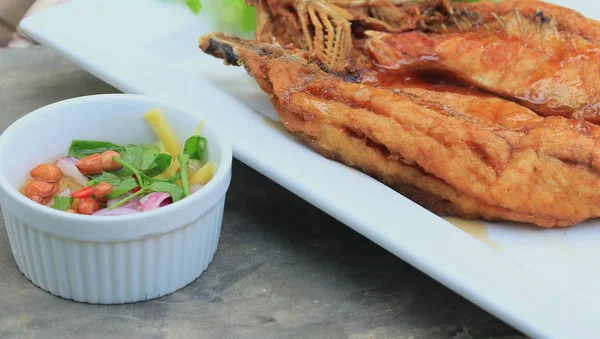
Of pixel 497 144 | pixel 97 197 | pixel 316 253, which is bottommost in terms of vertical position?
pixel 316 253

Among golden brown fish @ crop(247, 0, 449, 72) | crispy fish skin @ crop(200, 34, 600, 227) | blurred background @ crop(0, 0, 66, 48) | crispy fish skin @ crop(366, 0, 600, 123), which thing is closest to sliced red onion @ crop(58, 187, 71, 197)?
crispy fish skin @ crop(200, 34, 600, 227)

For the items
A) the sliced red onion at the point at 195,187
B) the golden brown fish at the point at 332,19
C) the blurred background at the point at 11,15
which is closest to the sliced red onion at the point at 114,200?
the sliced red onion at the point at 195,187

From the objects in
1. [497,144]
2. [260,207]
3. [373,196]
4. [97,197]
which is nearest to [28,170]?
[97,197]

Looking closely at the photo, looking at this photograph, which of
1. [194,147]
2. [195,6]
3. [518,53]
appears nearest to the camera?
[194,147]

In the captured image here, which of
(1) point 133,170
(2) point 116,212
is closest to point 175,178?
(1) point 133,170

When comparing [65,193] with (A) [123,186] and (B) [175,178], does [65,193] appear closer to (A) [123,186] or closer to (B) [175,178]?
(A) [123,186]

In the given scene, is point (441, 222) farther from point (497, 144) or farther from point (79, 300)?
point (79, 300)

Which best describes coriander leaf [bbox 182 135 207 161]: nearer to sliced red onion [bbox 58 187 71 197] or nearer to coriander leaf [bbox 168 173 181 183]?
coriander leaf [bbox 168 173 181 183]
